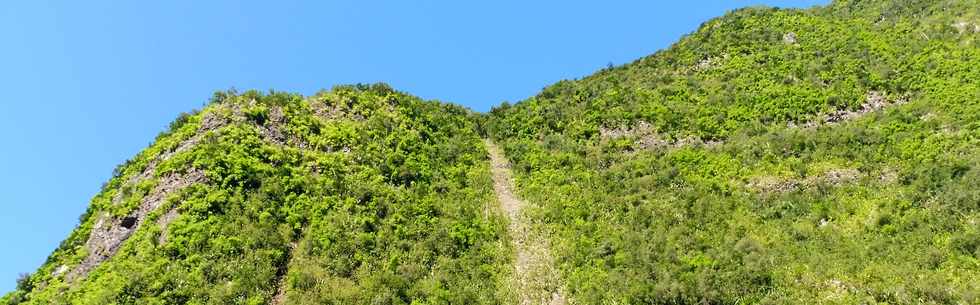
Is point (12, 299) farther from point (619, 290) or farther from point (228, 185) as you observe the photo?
point (619, 290)

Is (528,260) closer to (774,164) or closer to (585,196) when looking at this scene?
(585,196)

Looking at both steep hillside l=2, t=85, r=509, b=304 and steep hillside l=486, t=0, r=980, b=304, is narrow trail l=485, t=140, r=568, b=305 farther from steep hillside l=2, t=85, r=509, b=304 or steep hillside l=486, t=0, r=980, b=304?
steep hillside l=2, t=85, r=509, b=304

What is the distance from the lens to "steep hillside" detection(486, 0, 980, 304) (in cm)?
2225

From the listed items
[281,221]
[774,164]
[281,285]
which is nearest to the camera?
[281,285]

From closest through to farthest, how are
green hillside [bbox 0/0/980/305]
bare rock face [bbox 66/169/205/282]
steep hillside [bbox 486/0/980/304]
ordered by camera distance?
steep hillside [bbox 486/0/980/304] < green hillside [bbox 0/0/980/305] < bare rock face [bbox 66/169/205/282]

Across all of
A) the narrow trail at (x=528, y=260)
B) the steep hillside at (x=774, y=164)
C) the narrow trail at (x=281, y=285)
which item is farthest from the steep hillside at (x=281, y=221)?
the steep hillside at (x=774, y=164)

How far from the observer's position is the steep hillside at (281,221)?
79.9 ft

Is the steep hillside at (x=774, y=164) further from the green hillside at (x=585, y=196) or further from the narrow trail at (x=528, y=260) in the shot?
the narrow trail at (x=528, y=260)

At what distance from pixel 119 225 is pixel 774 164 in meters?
33.4

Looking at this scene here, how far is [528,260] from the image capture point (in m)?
28.1

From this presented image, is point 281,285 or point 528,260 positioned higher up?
point 281,285

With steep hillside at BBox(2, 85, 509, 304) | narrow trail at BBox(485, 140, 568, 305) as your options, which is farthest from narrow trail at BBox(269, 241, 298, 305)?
narrow trail at BBox(485, 140, 568, 305)

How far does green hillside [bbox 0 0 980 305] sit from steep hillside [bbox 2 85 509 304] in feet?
0.39

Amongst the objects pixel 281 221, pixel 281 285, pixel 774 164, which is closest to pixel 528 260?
pixel 281 285
